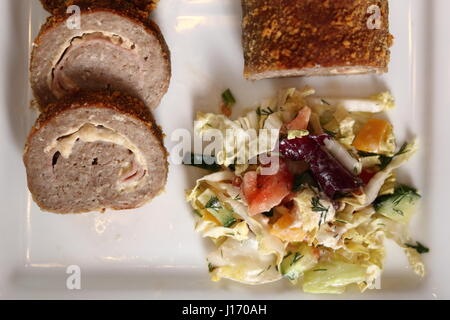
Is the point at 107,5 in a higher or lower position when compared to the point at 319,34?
higher

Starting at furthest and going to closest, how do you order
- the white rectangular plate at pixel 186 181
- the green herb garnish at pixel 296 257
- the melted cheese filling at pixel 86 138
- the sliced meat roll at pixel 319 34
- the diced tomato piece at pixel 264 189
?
the white rectangular plate at pixel 186 181 < the green herb garnish at pixel 296 257 < the diced tomato piece at pixel 264 189 < the melted cheese filling at pixel 86 138 < the sliced meat roll at pixel 319 34

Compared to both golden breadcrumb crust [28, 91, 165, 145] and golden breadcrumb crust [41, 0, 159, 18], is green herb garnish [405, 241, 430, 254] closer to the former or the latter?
golden breadcrumb crust [28, 91, 165, 145]

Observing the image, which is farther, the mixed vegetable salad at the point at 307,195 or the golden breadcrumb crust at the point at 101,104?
the mixed vegetable salad at the point at 307,195

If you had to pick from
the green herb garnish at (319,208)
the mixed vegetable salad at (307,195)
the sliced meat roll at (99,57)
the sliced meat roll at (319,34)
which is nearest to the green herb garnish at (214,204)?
the mixed vegetable salad at (307,195)

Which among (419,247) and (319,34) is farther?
(419,247)

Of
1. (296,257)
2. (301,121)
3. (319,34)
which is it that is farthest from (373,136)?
(296,257)

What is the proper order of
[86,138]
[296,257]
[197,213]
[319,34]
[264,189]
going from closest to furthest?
[319,34] → [86,138] → [264,189] → [296,257] → [197,213]

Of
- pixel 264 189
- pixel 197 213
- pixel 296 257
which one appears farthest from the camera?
pixel 197 213

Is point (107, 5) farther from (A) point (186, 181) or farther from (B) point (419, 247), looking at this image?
(B) point (419, 247)

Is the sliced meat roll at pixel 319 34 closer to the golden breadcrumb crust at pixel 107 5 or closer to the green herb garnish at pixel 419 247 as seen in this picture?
the golden breadcrumb crust at pixel 107 5
